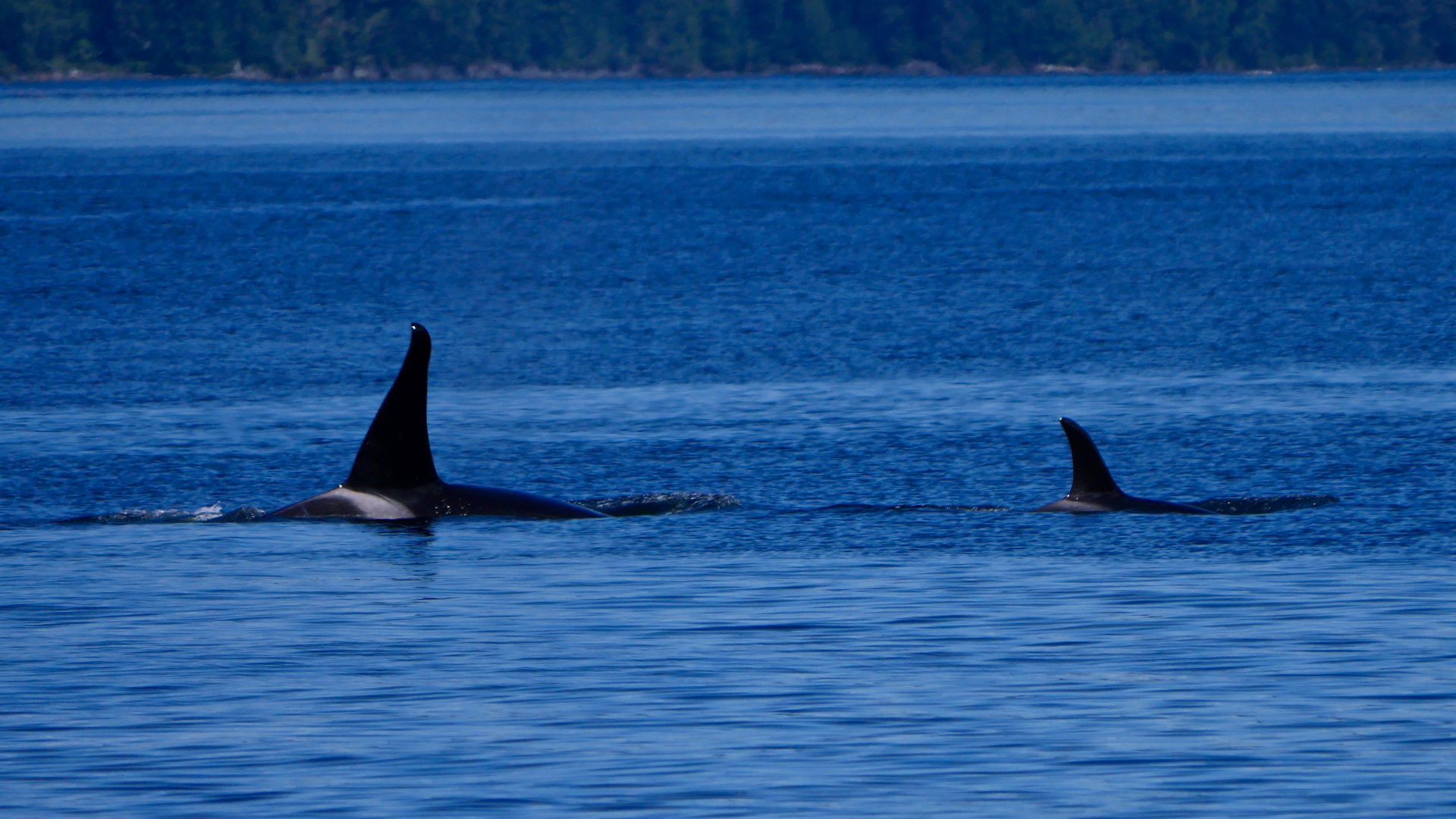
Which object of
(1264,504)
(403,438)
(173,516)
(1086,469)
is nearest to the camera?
(403,438)

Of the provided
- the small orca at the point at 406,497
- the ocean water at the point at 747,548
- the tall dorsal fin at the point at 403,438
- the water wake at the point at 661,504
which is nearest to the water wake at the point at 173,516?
the ocean water at the point at 747,548

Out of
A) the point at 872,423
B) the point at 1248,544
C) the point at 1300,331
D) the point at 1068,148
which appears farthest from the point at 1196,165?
the point at 1248,544

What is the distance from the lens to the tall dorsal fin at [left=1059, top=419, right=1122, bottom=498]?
17750 mm

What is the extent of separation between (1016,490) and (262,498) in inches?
235

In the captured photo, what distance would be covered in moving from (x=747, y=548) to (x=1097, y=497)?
279 cm

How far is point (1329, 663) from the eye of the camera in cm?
1319

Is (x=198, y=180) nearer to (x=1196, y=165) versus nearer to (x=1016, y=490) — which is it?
(x=1196, y=165)

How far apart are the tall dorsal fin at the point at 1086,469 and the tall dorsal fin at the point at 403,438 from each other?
455 cm

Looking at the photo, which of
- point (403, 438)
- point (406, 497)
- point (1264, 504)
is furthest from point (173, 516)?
point (1264, 504)

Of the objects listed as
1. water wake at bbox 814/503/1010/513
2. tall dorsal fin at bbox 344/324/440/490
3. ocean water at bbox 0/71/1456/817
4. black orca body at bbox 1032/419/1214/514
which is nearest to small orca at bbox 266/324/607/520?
tall dorsal fin at bbox 344/324/440/490

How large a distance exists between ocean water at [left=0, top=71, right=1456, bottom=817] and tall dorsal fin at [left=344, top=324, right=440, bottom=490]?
1.23 ft

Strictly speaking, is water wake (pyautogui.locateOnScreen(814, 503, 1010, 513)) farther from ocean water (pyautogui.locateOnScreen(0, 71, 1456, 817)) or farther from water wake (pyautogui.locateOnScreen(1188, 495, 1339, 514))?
water wake (pyautogui.locateOnScreen(1188, 495, 1339, 514))

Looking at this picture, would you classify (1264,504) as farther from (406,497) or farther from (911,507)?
(406,497)

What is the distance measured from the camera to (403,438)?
57.6ft
